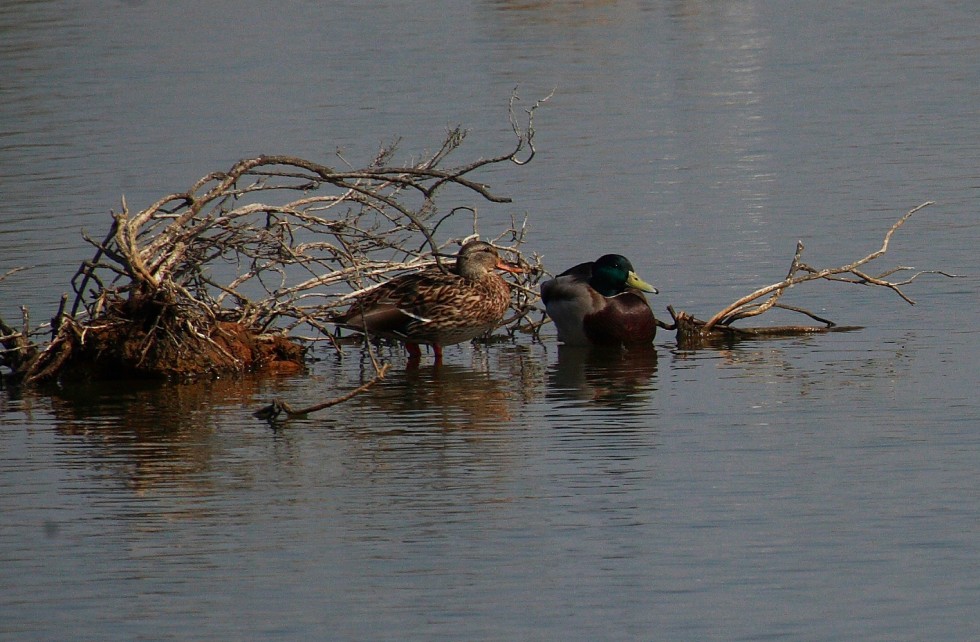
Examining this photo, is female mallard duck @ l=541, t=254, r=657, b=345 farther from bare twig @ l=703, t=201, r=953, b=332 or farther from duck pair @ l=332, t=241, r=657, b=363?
bare twig @ l=703, t=201, r=953, b=332

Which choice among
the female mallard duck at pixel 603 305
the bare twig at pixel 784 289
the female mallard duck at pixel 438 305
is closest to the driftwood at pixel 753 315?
the bare twig at pixel 784 289

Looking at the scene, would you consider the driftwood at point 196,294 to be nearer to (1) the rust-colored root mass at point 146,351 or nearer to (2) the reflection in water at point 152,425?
(1) the rust-colored root mass at point 146,351

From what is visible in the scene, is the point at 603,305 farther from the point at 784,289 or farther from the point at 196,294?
the point at 196,294

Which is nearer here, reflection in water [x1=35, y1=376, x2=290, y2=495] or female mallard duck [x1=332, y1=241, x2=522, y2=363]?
reflection in water [x1=35, y1=376, x2=290, y2=495]

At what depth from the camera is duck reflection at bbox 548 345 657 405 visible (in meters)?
10.9

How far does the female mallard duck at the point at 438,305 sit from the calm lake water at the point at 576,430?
0.28 metres

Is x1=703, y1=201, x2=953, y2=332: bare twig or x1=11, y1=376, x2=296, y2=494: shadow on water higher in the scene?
x1=703, y1=201, x2=953, y2=332: bare twig

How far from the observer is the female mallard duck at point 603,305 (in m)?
12.5

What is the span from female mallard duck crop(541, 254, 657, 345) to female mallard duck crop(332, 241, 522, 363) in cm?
41

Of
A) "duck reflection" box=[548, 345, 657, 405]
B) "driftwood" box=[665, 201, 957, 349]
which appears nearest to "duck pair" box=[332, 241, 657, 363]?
"duck reflection" box=[548, 345, 657, 405]

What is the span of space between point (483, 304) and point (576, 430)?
95.6 inches

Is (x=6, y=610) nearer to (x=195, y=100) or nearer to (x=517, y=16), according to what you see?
(x=195, y=100)

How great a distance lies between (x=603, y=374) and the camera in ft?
38.2

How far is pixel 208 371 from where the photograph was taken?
38.9 feet
